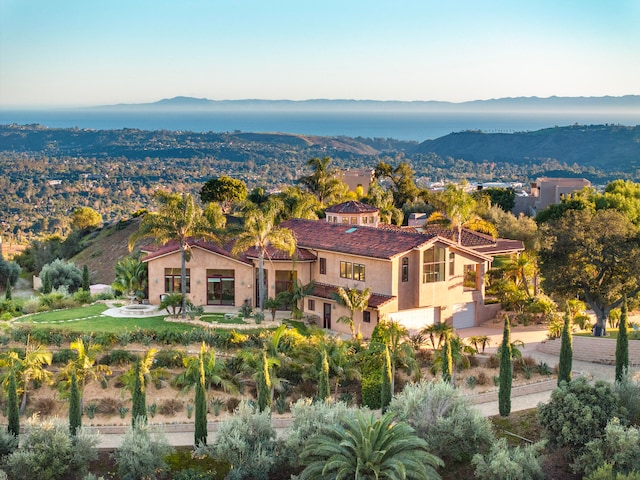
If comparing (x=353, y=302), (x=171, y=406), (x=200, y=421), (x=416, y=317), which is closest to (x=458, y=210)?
(x=416, y=317)

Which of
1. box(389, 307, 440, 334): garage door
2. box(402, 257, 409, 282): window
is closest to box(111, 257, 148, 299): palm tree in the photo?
box(389, 307, 440, 334): garage door

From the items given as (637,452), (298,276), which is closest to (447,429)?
(637,452)

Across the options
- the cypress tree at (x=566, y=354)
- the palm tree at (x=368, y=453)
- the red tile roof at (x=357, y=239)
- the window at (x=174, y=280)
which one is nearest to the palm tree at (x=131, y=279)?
the window at (x=174, y=280)

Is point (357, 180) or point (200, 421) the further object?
point (357, 180)

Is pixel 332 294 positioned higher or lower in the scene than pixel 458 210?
lower

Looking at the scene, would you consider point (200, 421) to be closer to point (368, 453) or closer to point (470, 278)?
point (368, 453)

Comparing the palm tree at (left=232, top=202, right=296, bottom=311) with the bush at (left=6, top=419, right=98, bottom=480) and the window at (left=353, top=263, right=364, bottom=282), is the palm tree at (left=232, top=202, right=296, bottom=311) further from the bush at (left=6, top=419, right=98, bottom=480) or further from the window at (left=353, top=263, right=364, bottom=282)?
the bush at (left=6, top=419, right=98, bottom=480)
